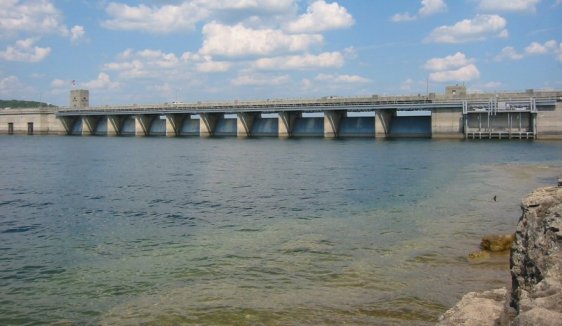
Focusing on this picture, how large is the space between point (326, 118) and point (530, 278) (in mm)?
96463

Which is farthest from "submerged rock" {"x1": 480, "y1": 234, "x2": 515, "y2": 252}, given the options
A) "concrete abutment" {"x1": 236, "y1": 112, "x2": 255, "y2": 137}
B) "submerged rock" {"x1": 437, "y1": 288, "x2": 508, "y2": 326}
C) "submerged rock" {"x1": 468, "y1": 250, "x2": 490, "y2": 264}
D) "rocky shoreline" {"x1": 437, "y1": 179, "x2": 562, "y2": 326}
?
"concrete abutment" {"x1": 236, "y1": 112, "x2": 255, "y2": 137}

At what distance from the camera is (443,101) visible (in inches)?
3499

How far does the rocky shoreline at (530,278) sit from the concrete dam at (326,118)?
83528mm

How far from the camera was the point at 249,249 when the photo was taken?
53.8 ft

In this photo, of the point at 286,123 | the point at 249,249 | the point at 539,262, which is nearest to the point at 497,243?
the point at 249,249

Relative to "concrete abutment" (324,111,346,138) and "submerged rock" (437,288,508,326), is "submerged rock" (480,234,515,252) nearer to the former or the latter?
"submerged rock" (437,288,508,326)

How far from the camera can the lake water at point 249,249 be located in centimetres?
1111

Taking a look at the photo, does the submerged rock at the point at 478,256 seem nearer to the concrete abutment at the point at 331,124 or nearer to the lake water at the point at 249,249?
the lake water at the point at 249,249

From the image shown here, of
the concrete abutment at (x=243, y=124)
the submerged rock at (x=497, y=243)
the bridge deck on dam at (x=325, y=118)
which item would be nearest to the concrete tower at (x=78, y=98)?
the bridge deck on dam at (x=325, y=118)

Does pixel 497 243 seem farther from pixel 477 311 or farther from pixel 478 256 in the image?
pixel 477 311

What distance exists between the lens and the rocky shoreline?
17.2ft

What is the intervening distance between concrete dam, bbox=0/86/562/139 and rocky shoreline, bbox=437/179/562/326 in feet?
274

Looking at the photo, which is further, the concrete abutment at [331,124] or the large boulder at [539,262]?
the concrete abutment at [331,124]

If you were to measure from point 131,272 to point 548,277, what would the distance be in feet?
A: 36.5
